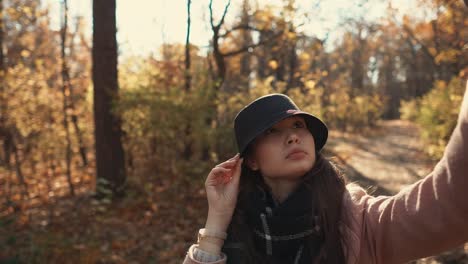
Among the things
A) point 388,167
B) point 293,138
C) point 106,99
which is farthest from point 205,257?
point 388,167

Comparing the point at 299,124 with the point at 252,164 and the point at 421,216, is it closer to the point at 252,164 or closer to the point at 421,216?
the point at 252,164

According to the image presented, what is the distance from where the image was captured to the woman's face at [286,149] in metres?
1.75

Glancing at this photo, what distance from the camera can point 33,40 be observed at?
21.8 metres

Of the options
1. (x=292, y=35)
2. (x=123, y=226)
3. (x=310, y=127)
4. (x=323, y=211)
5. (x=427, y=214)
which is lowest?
(x=123, y=226)

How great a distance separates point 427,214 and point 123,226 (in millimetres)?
5929

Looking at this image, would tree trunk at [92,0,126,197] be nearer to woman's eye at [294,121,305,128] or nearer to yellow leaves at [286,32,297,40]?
A: yellow leaves at [286,32,297,40]

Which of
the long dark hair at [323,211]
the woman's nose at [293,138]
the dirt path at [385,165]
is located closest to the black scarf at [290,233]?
the long dark hair at [323,211]

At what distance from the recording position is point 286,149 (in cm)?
175

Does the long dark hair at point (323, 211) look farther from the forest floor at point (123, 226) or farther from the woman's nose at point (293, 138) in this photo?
the forest floor at point (123, 226)

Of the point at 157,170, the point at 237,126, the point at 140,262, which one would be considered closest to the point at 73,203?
the point at 157,170

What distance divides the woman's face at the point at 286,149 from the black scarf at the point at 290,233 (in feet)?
0.43

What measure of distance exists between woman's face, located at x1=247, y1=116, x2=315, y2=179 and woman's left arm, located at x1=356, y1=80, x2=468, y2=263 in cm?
33

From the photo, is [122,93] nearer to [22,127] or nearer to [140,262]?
[22,127]

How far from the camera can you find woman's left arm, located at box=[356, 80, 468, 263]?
44.8 inches
